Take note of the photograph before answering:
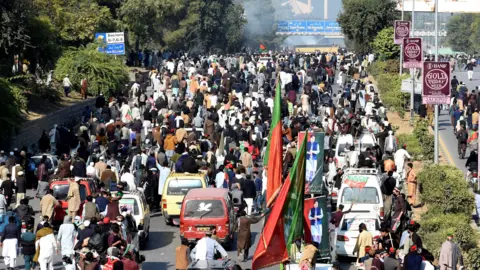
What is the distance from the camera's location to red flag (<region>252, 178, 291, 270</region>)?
15461 millimetres

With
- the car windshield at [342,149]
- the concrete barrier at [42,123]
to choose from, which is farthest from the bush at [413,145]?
the concrete barrier at [42,123]

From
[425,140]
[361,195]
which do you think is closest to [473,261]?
[361,195]

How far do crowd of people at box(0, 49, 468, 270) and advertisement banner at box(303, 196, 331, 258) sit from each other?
86cm

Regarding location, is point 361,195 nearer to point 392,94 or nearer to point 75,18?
point 392,94

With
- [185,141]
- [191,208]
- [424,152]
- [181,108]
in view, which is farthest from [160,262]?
[181,108]

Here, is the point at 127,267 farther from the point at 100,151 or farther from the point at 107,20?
the point at 107,20

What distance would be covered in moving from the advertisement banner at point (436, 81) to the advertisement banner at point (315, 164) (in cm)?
296

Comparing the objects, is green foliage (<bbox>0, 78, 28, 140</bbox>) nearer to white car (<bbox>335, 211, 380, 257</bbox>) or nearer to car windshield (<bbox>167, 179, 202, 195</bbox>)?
car windshield (<bbox>167, 179, 202, 195</bbox>)

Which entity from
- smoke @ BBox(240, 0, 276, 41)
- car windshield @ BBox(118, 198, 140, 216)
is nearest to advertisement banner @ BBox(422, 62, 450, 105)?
car windshield @ BBox(118, 198, 140, 216)

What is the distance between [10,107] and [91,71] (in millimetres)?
13387

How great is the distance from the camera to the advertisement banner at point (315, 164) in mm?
26562

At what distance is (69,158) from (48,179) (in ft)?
5.13

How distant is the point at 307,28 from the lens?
170 m

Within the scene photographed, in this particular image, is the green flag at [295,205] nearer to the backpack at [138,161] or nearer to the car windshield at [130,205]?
the car windshield at [130,205]
